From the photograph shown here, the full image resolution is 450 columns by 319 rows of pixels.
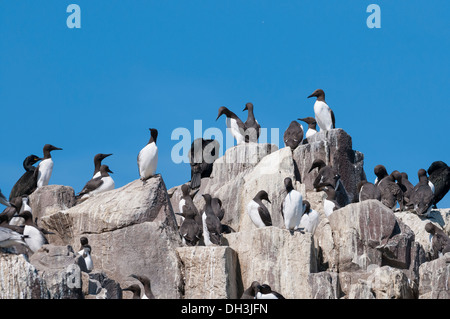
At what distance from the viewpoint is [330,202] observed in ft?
72.7

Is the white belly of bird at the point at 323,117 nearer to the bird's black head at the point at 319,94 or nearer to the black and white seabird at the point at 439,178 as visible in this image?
the bird's black head at the point at 319,94

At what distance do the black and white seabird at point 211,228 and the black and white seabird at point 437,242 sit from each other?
401 centimetres

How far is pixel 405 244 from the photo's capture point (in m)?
20.2

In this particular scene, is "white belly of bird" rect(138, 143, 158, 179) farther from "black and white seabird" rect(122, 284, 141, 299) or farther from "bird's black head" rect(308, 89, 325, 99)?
"bird's black head" rect(308, 89, 325, 99)

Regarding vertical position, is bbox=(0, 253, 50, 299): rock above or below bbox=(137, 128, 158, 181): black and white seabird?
below

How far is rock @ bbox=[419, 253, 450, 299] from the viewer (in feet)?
57.8

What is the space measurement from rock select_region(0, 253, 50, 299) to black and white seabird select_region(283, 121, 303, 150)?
33.8ft

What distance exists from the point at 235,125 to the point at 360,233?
25.2 feet

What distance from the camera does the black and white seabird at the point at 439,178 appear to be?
25688 mm

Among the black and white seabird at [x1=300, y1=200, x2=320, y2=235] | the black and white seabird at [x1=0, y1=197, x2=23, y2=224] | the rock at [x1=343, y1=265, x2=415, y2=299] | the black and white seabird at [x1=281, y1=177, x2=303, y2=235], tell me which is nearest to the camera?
the rock at [x1=343, y1=265, x2=415, y2=299]

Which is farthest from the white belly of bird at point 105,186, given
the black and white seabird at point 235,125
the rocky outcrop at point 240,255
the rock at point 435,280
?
the rock at point 435,280

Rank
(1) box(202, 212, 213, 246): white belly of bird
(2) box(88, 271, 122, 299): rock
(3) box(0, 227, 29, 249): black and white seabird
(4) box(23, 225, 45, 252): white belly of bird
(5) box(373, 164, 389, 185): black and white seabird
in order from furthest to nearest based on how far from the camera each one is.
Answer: (5) box(373, 164, 389, 185): black and white seabird
(1) box(202, 212, 213, 246): white belly of bird
(4) box(23, 225, 45, 252): white belly of bird
(2) box(88, 271, 122, 299): rock
(3) box(0, 227, 29, 249): black and white seabird

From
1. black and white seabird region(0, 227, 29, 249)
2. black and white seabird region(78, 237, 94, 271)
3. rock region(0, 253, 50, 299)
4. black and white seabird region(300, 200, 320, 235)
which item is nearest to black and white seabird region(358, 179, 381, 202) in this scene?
black and white seabird region(300, 200, 320, 235)
